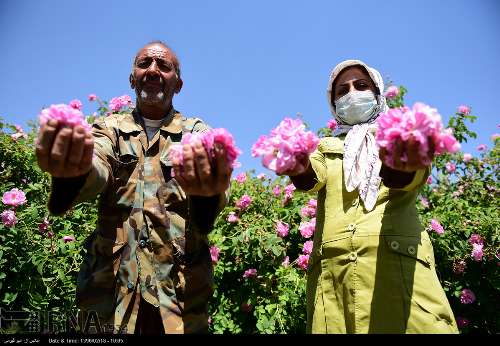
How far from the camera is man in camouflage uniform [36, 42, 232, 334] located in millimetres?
1649

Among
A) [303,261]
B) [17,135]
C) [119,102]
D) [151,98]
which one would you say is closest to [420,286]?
[151,98]

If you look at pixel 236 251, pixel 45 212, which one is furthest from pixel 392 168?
pixel 45 212

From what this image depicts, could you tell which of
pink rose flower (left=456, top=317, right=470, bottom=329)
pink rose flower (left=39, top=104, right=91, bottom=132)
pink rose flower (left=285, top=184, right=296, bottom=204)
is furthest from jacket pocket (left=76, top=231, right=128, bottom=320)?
pink rose flower (left=456, top=317, right=470, bottom=329)

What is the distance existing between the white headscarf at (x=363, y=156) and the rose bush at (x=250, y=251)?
4.76 feet

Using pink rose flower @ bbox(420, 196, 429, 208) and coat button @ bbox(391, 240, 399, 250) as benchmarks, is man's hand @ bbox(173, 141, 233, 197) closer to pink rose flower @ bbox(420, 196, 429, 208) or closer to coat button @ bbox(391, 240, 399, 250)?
coat button @ bbox(391, 240, 399, 250)

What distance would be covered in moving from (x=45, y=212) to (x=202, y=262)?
8.15ft

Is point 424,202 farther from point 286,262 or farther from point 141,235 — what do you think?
point 141,235

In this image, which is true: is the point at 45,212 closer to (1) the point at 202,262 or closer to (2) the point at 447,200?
(1) the point at 202,262

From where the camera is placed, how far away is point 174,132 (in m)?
2.00

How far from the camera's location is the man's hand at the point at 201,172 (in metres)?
1.47

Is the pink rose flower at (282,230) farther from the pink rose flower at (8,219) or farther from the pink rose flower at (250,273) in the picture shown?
the pink rose flower at (8,219)

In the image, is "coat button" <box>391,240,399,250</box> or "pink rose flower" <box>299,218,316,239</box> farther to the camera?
"pink rose flower" <box>299,218,316,239</box>

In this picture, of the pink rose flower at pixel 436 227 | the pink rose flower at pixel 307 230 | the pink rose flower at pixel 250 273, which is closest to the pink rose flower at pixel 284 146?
the pink rose flower at pixel 307 230

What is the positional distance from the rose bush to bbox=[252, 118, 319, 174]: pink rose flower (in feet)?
6.28
